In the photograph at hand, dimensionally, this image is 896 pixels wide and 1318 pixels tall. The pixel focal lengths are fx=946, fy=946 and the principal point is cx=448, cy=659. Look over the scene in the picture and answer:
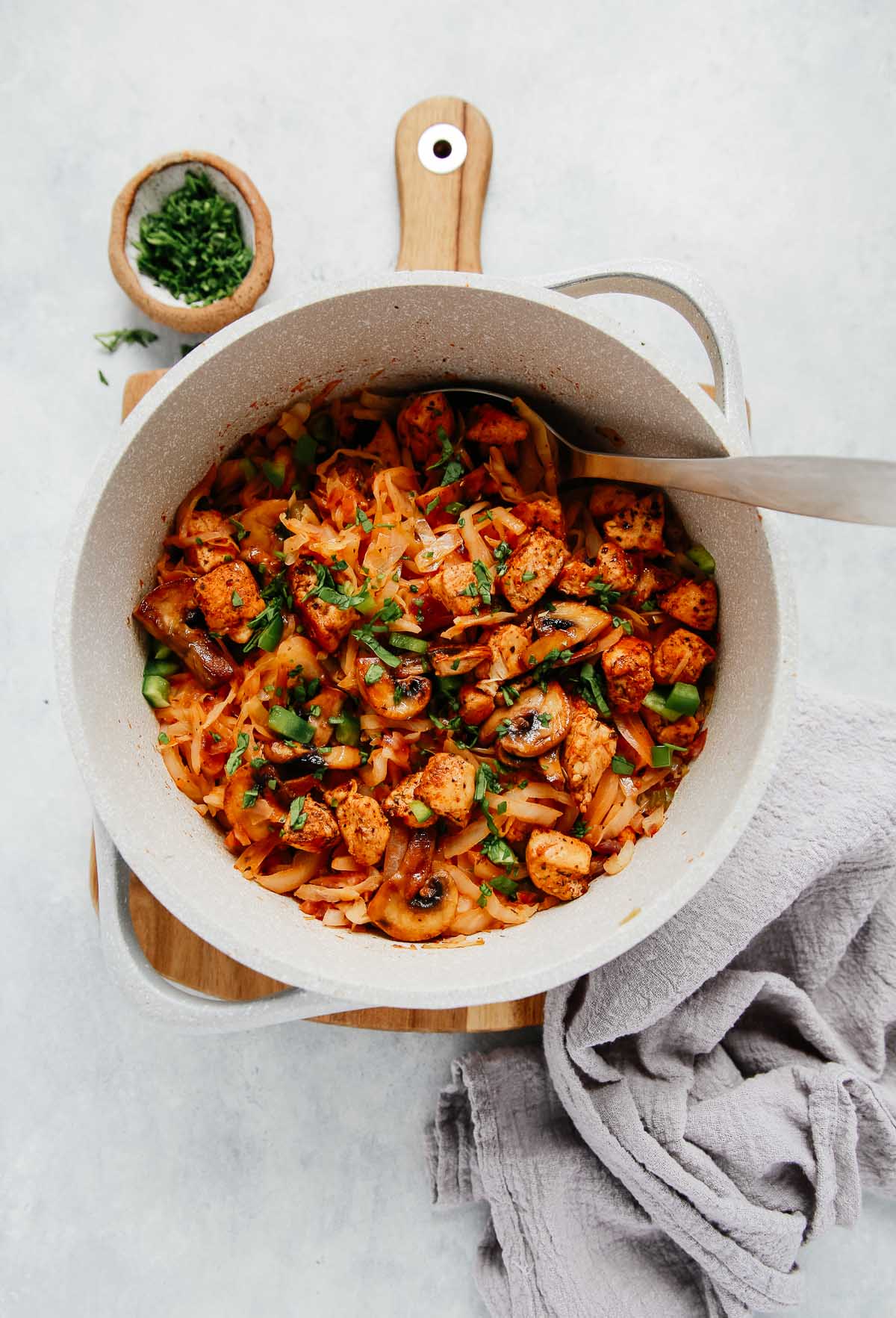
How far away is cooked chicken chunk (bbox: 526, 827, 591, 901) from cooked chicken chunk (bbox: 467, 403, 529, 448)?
89 centimetres

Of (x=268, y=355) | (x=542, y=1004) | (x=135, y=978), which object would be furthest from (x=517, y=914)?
(x=268, y=355)

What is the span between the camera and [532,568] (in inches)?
80.6

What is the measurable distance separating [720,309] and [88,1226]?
314 centimetres

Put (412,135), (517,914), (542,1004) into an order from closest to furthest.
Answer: (517,914)
(542,1004)
(412,135)

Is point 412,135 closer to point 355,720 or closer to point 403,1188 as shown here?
point 355,720

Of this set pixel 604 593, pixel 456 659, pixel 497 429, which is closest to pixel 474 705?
pixel 456 659

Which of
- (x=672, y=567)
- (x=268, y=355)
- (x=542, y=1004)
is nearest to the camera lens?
(x=268, y=355)

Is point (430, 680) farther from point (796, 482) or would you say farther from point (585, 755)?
point (796, 482)

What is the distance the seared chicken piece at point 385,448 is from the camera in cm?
222

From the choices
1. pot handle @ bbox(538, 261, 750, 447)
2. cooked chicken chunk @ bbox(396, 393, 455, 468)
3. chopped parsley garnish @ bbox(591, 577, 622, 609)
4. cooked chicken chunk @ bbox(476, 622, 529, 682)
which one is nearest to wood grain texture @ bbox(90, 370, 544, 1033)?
cooked chicken chunk @ bbox(476, 622, 529, 682)

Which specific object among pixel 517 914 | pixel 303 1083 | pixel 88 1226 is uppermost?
pixel 517 914

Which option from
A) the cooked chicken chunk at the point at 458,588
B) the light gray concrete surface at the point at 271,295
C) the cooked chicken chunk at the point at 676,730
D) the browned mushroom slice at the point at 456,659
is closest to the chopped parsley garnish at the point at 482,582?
the cooked chicken chunk at the point at 458,588

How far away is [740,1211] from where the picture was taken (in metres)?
2.44

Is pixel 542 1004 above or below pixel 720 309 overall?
below
